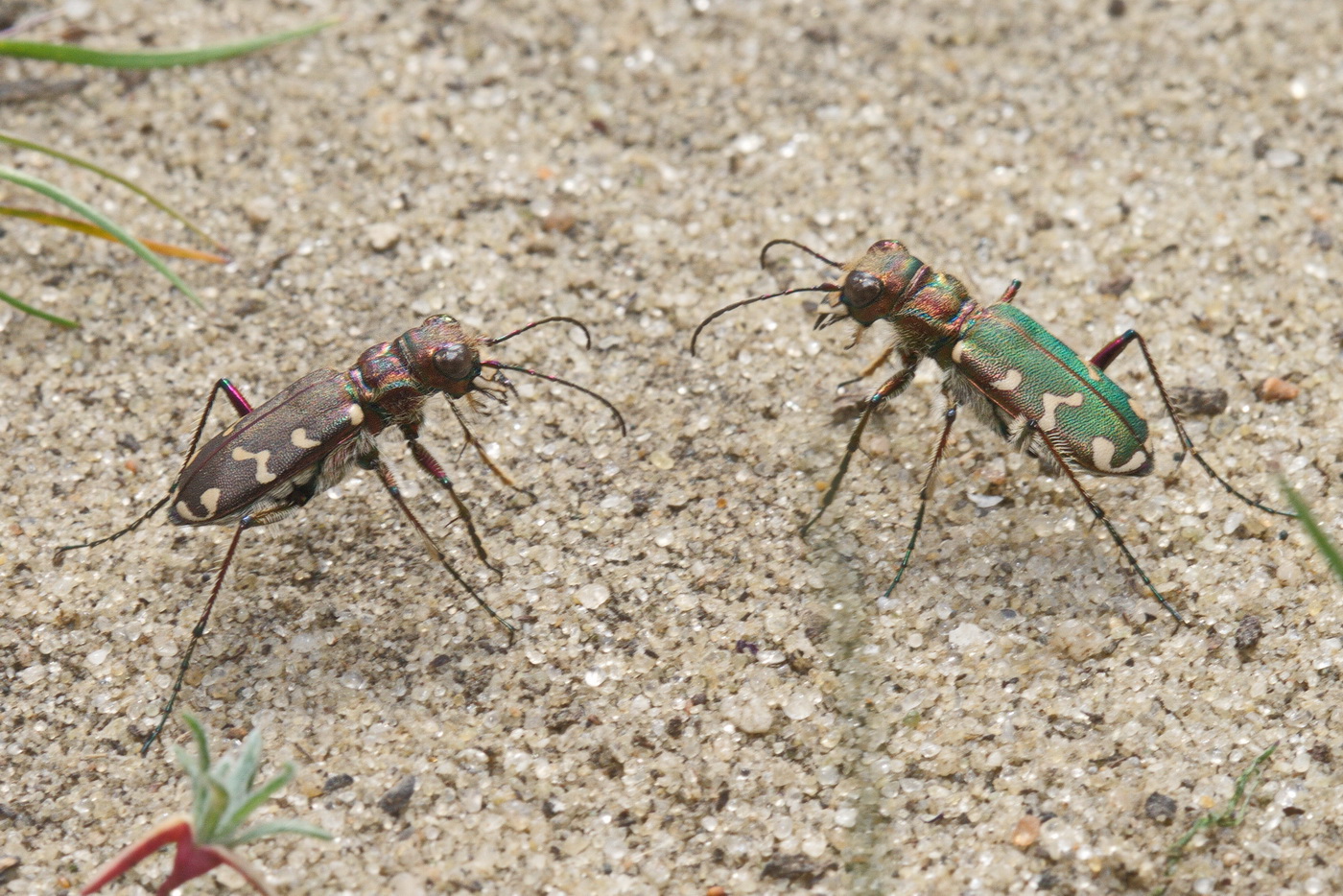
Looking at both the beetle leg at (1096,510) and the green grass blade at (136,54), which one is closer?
the beetle leg at (1096,510)

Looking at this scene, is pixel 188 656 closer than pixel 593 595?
Yes

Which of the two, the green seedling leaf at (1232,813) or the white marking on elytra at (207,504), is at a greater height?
the white marking on elytra at (207,504)

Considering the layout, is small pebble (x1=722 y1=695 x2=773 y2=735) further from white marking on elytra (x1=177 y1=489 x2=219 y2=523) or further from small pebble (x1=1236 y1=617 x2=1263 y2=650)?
white marking on elytra (x1=177 y1=489 x2=219 y2=523)

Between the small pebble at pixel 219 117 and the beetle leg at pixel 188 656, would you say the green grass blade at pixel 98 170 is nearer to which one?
the small pebble at pixel 219 117

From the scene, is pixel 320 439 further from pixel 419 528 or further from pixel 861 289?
pixel 861 289

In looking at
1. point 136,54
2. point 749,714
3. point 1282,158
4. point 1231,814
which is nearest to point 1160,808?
point 1231,814

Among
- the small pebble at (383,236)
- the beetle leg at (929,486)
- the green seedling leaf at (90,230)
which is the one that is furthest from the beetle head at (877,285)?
the green seedling leaf at (90,230)

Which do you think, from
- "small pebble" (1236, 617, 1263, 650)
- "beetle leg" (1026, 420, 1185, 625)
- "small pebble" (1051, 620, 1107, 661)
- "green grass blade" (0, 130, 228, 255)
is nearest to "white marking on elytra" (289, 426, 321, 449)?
"green grass blade" (0, 130, 228, 255)
